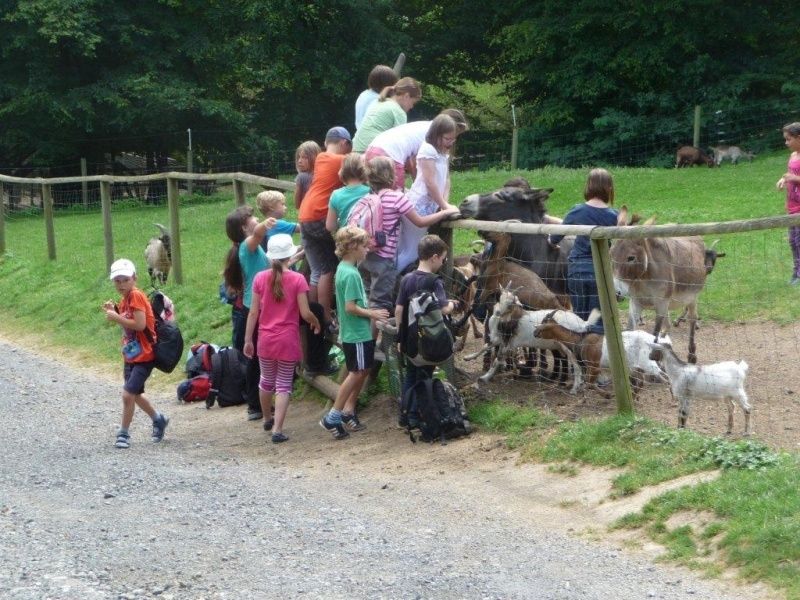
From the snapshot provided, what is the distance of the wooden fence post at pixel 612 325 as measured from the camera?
764 cm

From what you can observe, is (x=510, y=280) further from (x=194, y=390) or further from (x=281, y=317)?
(x=194, y=390)

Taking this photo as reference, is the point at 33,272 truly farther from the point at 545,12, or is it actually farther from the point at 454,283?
the point at 545,12

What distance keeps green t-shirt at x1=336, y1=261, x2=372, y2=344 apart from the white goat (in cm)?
93

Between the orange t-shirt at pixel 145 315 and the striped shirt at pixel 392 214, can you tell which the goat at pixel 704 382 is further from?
the orange t-shirt at pixel 145 315

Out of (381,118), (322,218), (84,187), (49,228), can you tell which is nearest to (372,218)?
(322,218)

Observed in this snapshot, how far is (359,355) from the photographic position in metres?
8.88

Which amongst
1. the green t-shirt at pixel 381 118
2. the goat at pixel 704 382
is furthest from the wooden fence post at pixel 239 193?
the goat at pixel 704 382

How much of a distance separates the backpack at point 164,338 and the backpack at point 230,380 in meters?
1.41

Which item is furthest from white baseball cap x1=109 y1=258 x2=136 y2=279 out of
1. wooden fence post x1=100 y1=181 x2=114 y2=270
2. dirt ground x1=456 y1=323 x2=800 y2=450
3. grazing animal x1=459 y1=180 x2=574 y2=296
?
wooden fence post x1=100 y1=181 x2=114 y2=270

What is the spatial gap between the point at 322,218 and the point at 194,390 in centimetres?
266

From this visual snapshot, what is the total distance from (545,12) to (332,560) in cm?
3098

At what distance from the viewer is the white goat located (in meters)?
8.71

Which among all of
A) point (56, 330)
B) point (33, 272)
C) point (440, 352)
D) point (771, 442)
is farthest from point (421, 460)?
point (33, 272)

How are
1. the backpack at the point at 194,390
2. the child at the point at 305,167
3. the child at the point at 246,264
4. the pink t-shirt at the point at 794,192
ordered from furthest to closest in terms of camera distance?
1. the pink t-shirt at the point at 794,192
2. the backpack at the point at 194,390
3. the child at the point at 305,167
4. the child at the point at 246,264
